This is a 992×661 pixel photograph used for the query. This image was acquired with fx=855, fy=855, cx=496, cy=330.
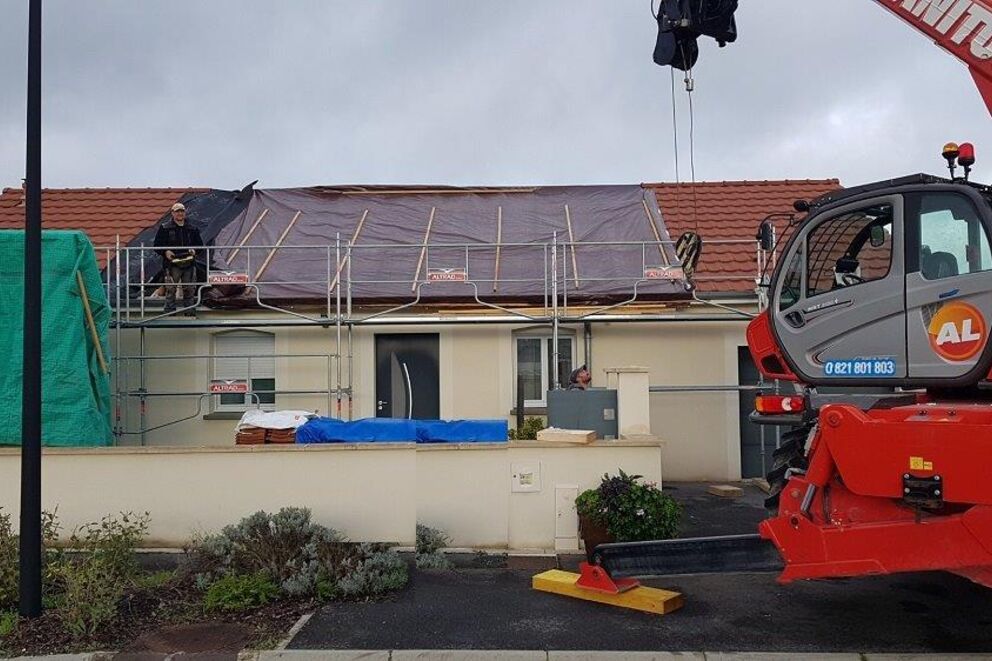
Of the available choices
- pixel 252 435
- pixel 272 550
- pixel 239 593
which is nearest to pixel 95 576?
pixel 239 593

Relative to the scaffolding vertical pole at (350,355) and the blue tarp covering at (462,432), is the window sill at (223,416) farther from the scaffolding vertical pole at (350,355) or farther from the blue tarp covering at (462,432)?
the blue tarp covering at (462,432)

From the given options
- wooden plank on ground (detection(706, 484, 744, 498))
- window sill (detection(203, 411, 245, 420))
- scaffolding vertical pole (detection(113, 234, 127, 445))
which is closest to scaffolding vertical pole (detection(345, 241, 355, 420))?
window sill (detection(203, 411, 245, 420))

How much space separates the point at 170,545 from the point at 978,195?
7627 mm

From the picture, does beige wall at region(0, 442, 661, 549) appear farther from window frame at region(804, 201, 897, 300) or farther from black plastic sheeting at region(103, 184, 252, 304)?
black plastic sheeting at region(103, 184, 252, 304)

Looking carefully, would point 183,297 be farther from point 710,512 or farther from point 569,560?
point 710,512

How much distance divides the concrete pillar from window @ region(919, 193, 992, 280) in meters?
3.89

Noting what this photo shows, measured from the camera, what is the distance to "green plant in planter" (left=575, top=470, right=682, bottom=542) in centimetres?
791

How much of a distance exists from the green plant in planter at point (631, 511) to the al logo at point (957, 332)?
3.17 m

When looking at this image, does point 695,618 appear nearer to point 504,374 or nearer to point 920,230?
point 920,230

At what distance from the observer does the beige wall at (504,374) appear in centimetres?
1265

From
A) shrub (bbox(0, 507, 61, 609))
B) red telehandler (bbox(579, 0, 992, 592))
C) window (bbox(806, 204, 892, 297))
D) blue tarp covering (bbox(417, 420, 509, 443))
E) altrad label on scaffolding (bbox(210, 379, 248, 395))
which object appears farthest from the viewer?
altrad label on scaffolding (bbox(210, 379, 248, 395))

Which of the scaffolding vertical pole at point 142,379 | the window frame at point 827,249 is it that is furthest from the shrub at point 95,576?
the window frame at point 827,249

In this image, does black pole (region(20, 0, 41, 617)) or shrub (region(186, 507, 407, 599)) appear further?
shrub (region(186, 507, 407, 599))

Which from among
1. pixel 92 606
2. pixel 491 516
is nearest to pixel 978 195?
→ pixel 491 516
